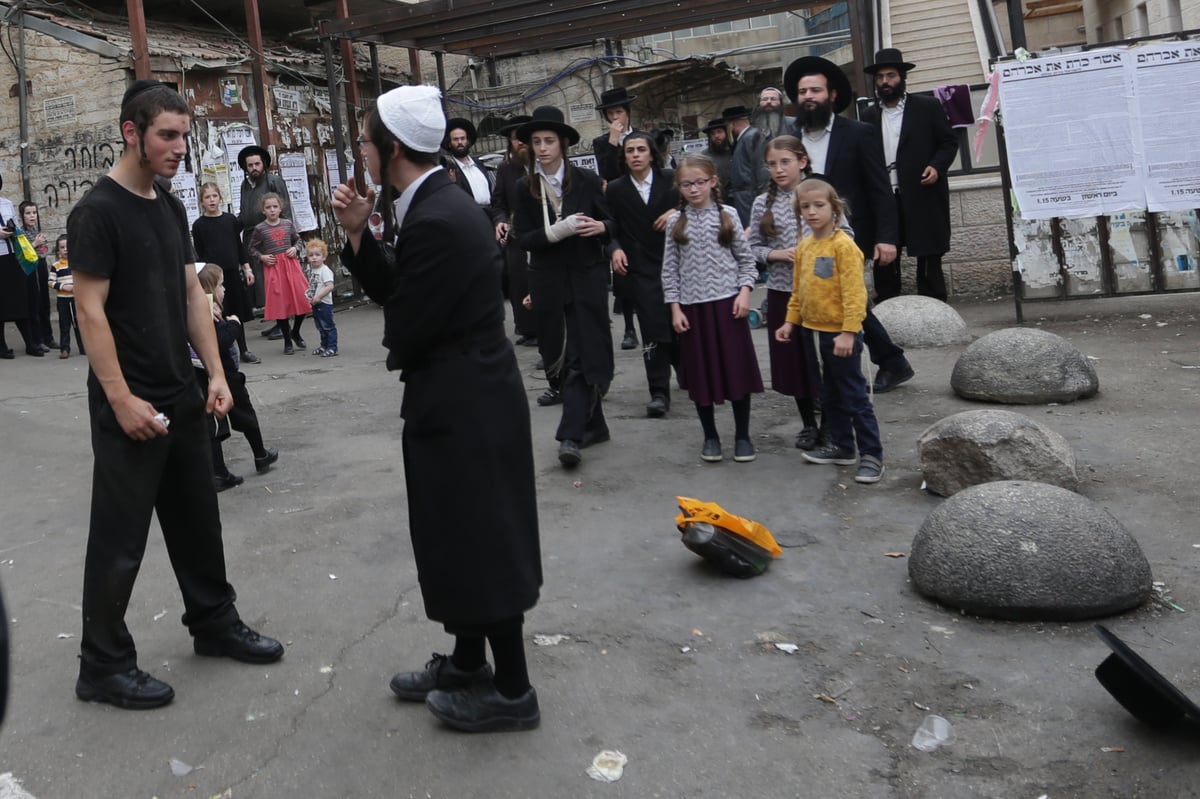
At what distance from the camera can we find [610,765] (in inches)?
136

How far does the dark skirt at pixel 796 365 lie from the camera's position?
259 inches

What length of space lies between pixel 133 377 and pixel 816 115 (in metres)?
5.02

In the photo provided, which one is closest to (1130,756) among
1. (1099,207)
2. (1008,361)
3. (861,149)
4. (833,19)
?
(1008,361)

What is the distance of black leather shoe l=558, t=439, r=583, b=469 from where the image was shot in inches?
265

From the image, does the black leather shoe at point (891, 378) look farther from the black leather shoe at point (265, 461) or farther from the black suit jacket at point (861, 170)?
the black leather shoe at point (265, 461)

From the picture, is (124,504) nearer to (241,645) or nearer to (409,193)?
(241,645)

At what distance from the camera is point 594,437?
733cm

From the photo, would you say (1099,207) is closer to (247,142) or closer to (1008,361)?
(1008,361)

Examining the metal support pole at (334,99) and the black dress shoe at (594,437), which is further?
the metal support pole at (334,99)

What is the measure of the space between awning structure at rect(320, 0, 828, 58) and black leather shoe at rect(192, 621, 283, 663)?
10.9m

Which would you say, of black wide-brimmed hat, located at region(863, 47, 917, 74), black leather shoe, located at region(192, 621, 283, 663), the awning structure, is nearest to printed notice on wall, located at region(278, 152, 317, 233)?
the awning structure

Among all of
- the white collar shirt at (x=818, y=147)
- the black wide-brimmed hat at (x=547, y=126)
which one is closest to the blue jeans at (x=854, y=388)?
the white collar shirt at (x=818, y=147)

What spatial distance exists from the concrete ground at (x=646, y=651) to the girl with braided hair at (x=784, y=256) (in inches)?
14.9

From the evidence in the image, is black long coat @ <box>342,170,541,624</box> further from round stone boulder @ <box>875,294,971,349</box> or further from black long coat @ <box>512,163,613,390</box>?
round stone boulder @ <box>875,294,971,349</box>
